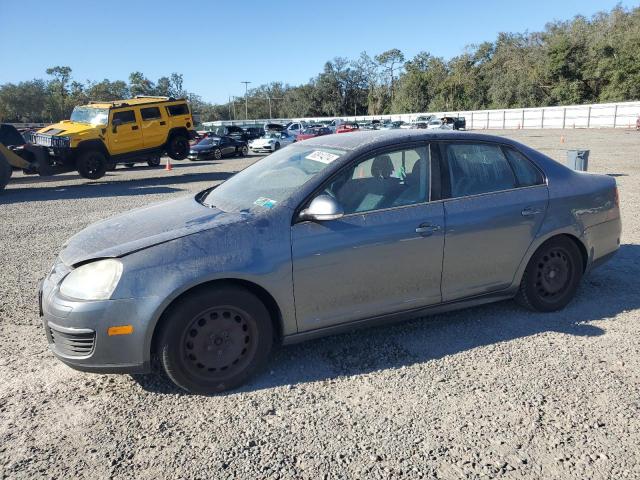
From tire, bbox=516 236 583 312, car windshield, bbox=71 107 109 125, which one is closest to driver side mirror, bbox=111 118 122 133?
car windshield, bbox=71 107 109 125

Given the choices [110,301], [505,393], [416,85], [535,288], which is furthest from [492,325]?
[416,85]

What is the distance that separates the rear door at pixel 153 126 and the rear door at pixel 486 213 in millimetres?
15612

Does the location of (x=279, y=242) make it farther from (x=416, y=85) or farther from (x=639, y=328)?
(x=416, y=85)

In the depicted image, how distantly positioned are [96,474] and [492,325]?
9.98 ft

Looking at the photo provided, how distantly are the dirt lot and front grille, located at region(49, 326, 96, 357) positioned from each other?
14.0 inches

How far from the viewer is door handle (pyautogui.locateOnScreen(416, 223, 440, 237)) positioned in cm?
364

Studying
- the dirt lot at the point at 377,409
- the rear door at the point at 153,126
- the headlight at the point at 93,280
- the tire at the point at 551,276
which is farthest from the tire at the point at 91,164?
the tire at the point at 551,276

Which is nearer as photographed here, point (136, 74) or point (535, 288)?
point (535, 288)

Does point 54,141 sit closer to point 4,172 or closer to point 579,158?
point 4,172

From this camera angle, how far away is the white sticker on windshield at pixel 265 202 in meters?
3.45

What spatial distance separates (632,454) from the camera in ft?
8.42

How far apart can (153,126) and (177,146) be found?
1211mm

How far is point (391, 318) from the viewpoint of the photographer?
370 centimetres

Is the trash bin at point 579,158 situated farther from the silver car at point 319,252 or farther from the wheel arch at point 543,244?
the wheel arch at point 543,244
